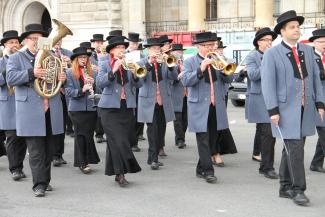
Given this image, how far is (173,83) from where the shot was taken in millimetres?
10984

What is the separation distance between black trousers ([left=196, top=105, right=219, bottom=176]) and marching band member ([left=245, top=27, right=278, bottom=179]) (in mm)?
699

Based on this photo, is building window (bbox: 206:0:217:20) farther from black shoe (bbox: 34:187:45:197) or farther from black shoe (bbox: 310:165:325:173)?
black shoe (bbox: 34:187:45:197)

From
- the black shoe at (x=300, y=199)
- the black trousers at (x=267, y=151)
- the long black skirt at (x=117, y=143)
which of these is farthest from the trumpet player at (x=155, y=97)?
the black shoe at (x=300, y=199)

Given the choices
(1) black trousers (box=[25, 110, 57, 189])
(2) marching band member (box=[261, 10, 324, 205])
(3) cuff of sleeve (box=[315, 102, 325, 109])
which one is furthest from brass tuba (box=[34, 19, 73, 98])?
(3) cuff of sleeve (box=[315, 102, 325, 109])

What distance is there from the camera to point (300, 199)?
6504 millimetres

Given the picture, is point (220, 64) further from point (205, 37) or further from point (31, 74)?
point (31, 74)

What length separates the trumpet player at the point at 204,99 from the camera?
7871 millimetres

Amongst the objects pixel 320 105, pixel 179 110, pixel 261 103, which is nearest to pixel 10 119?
pixel 179 110

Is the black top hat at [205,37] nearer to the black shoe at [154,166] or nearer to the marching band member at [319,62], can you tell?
the marching band member at [319,62]

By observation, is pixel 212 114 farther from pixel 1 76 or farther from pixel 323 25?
pixel 323 25

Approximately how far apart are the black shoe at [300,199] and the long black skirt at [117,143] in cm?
225

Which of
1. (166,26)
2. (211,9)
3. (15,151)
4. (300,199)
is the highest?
(211,9)

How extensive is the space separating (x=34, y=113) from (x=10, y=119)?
1545mm

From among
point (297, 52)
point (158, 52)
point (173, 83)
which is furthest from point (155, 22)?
point (297, 52)
